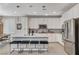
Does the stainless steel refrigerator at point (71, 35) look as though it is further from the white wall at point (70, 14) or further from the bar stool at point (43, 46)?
the bar stool at point (43, 46)

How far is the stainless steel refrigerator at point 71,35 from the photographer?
2.98 m

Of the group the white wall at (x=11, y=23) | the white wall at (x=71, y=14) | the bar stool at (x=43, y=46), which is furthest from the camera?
the bar stool at (x=43, y=46)

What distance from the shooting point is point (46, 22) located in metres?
3.07

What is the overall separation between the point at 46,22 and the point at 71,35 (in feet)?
2.26

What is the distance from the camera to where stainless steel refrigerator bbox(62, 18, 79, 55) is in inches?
117

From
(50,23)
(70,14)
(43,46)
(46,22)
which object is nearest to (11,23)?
(46,22)

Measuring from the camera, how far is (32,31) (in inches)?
129

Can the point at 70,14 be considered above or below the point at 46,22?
above

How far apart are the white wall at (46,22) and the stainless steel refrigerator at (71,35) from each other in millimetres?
168

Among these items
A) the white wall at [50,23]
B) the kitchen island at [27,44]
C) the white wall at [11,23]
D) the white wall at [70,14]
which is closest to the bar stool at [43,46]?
the kitchen island at [27,44]

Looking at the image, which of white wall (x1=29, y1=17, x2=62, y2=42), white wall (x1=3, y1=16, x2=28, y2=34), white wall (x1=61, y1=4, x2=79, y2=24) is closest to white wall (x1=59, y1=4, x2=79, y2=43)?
white wall (x1=61, y1=4, x2=79, y2=24)

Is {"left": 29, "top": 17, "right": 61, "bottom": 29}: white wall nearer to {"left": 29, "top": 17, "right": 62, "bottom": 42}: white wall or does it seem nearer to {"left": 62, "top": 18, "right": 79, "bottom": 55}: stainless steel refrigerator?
{"left": 29, "top": 17, "right": 62, "bottom": 42}: white wall

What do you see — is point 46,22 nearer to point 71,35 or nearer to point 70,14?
point 70,14
